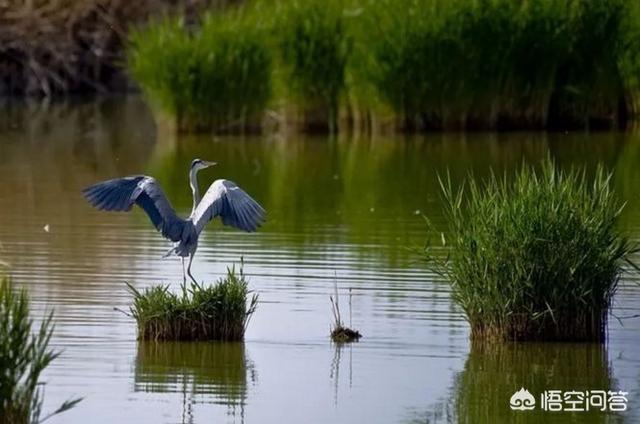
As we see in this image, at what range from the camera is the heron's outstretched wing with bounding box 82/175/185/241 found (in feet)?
26.8

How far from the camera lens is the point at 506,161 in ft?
57.2

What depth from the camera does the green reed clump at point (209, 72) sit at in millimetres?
21172

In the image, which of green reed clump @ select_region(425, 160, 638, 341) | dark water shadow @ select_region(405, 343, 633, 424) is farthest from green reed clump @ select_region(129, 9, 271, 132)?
dark water shadow @ select_region(405, 343, 633, 424)

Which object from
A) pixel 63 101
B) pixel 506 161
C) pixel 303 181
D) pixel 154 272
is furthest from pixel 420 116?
pixel 154 272

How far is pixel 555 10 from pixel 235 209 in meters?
13.9

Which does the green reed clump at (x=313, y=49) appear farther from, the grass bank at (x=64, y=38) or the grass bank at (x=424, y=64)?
the grass bank at (x=64, y=38)

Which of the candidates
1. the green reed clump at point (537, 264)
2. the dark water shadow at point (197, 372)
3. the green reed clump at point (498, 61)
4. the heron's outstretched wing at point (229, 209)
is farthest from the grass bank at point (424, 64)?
the dark water shadow at point (197, 372)

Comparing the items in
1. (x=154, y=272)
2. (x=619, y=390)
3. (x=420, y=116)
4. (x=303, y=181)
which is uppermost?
(x=420, y=116)

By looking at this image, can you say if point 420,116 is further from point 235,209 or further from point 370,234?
point 235,209

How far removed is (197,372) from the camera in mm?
7703

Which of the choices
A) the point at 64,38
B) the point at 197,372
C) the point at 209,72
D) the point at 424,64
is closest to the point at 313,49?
the point at 209,72

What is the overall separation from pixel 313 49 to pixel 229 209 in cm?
1364

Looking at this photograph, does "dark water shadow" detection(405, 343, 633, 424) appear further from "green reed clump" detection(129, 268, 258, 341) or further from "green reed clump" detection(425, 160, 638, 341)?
"green reed clump" detection(129, 268, 258, 341)

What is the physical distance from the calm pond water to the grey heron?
51 centimetres
